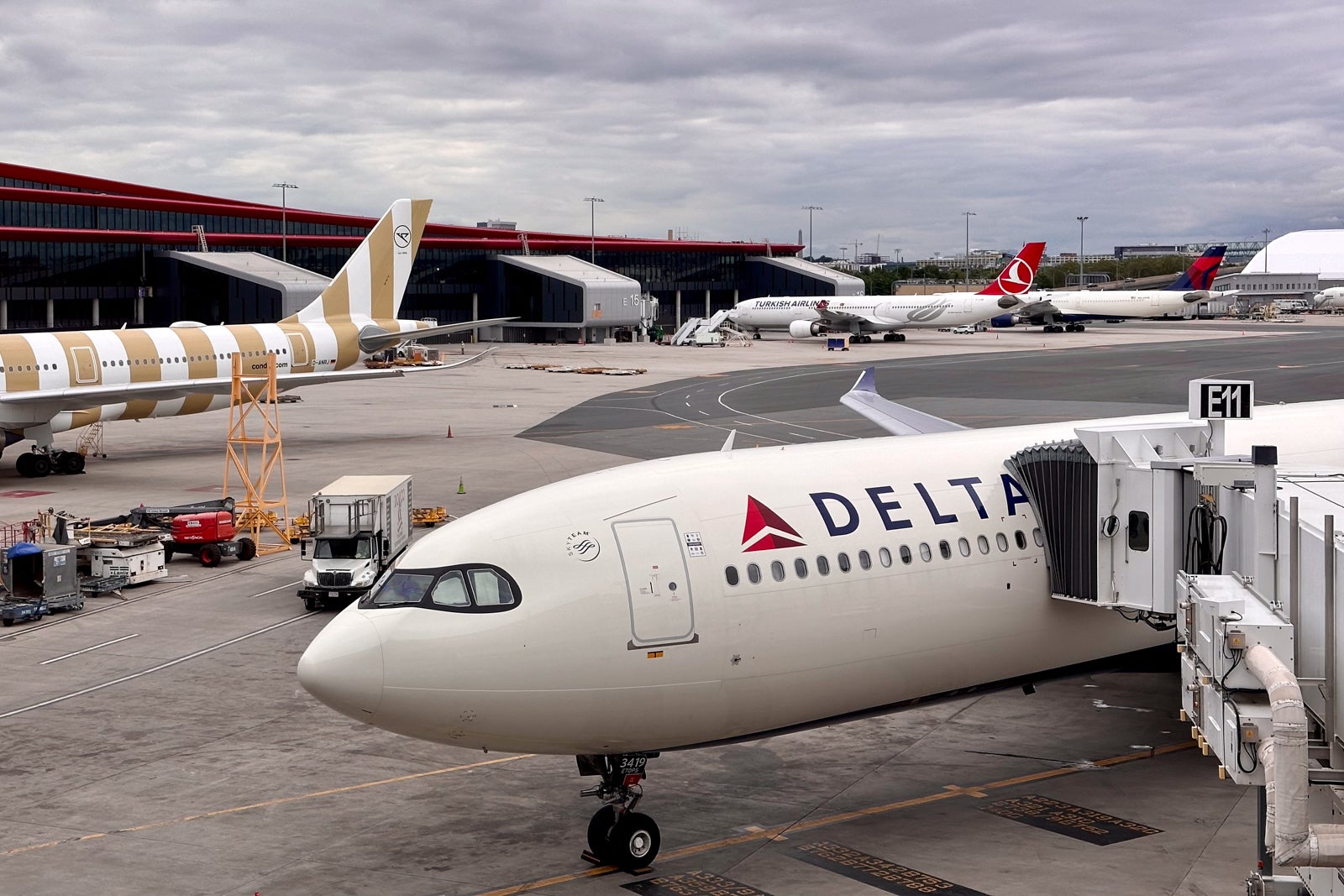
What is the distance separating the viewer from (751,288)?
159 metres

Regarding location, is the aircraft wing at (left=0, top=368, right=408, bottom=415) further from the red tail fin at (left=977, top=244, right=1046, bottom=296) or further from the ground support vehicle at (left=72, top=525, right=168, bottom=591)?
the red tail fin at (left=977, top=244, right=1046, bottom=296)

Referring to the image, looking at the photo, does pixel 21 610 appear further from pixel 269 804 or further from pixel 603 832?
pixel 603 832

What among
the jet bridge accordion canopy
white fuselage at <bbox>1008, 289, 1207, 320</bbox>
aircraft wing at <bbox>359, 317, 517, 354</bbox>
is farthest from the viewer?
white fuselage at <bbox>1008, 289, 1207, 320</bbox>

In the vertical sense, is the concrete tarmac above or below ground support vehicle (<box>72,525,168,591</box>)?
below

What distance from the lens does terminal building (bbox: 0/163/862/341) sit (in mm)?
105250

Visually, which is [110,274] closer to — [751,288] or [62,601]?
[751,288]

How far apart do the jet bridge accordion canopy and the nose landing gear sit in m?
5.95

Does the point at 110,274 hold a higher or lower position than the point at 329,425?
higher

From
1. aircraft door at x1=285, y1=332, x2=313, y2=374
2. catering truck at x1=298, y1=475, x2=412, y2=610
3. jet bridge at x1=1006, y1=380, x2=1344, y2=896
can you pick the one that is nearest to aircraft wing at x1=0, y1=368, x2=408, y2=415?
aircraft door at x1=285, y1=332, x2=313, y2=374

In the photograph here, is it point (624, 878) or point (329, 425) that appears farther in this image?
point (329, 425)

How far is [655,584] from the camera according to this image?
14.7 metres

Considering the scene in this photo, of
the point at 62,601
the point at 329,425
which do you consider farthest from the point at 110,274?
the point at 62,601

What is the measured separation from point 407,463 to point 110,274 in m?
70.7

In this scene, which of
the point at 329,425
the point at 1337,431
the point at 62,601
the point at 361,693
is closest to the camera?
the point at 361,693
